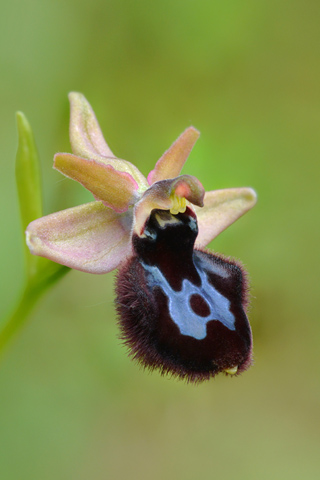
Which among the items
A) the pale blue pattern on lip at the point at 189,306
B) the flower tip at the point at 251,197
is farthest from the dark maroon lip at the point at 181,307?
the flower tip at the point at 251,197

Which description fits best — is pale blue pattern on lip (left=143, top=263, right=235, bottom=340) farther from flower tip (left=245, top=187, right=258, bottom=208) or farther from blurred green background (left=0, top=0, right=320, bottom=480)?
blurred green background (left=0, top=0, right=320, bottom=480)

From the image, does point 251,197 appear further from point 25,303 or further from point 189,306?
point 25,303

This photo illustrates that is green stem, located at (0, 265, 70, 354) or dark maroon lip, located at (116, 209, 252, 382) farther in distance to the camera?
green stem, located at (0, 265, 70, 354)

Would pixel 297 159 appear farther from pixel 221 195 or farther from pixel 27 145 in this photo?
pixel 27 145

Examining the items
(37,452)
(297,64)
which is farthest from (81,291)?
(297,64)

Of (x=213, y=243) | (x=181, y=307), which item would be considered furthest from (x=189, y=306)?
(x=213, y=243)

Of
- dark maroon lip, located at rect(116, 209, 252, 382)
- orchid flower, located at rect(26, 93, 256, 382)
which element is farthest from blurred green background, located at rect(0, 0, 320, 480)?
dark maroon lip, located at rect(116, 209, 252, 382)
